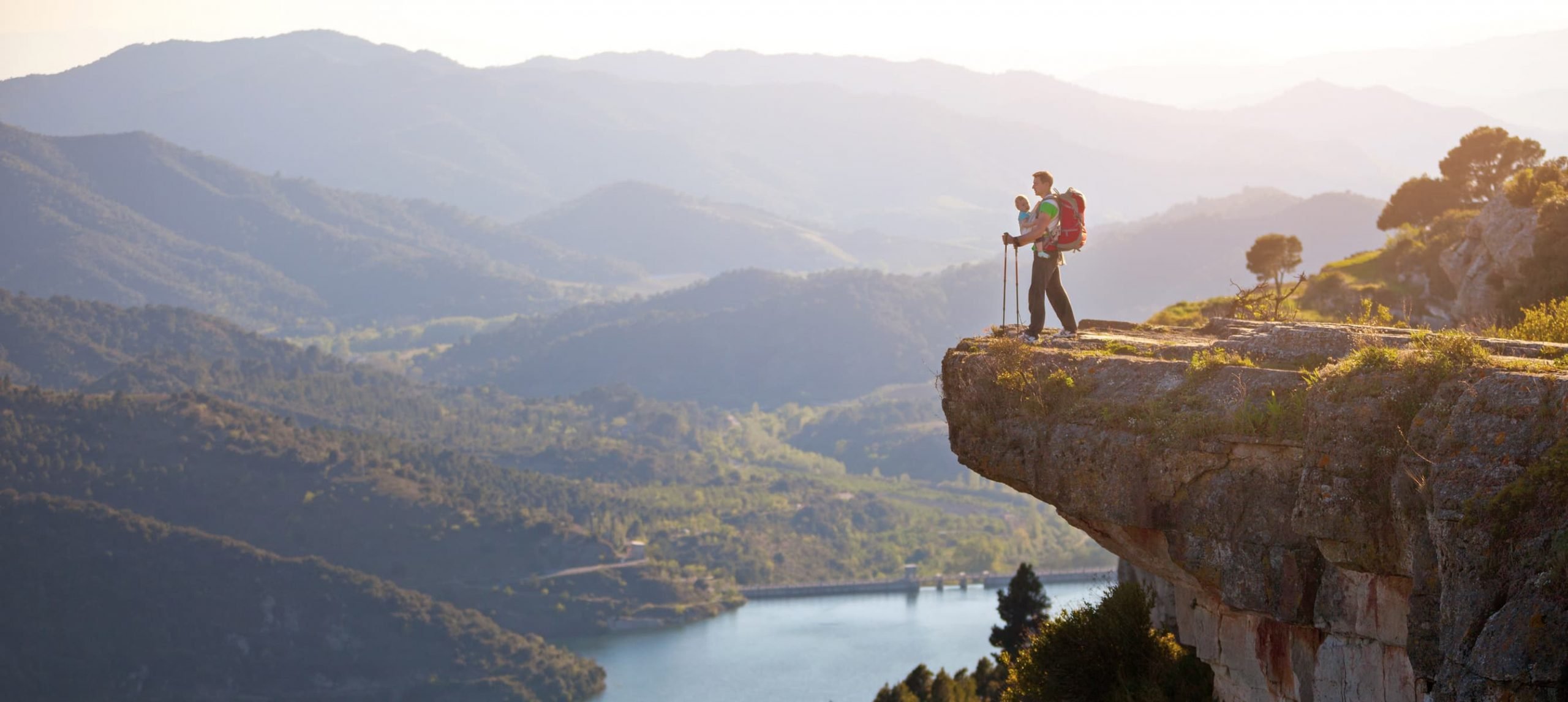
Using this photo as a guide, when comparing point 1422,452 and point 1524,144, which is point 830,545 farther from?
point 1422,452

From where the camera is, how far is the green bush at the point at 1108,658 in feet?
50.7

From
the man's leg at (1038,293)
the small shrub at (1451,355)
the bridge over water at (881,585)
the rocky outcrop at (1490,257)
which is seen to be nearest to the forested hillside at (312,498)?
the bridge over water at (881,585)

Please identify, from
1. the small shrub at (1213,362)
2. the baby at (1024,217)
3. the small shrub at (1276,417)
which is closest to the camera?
the small shrub at (1276,417)

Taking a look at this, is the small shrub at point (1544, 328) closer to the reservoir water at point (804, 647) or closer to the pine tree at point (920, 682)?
the pine tree at point (920, 682)

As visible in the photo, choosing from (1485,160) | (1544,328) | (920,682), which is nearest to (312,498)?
(920,682)

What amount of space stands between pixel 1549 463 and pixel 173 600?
122 meters

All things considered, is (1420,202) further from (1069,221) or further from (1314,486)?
(1314,486)

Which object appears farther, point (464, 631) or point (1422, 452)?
point (464, 631)

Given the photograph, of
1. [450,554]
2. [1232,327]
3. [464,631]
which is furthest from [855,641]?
[1232,327]

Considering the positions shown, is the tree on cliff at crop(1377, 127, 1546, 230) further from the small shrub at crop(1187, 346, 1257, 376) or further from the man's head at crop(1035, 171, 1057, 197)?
the small shrub at crop(1187, 346, 1257, 376)

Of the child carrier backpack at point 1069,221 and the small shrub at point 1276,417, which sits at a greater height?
the child carrier backpack at point 1069,221

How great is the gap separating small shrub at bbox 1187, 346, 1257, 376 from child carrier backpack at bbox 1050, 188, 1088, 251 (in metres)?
3.12

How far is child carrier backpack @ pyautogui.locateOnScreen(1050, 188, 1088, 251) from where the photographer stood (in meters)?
16.3

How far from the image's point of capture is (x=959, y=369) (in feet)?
50.4
